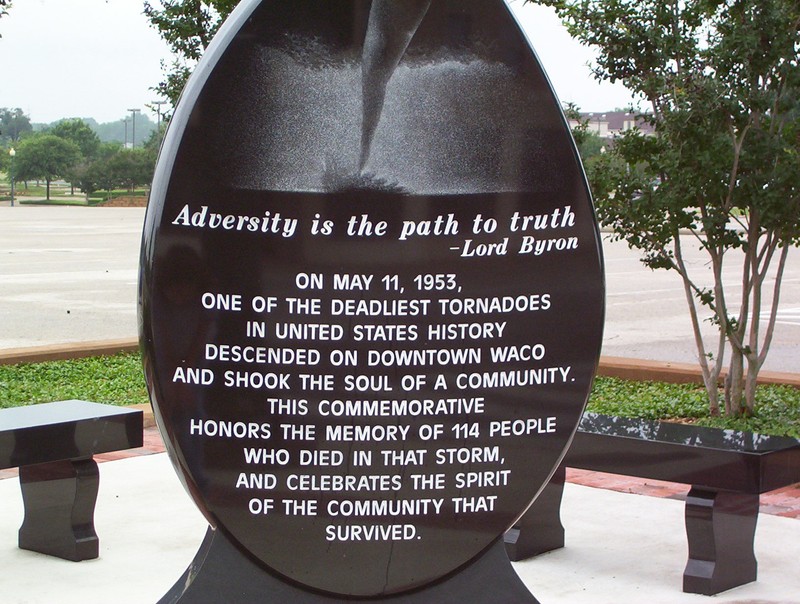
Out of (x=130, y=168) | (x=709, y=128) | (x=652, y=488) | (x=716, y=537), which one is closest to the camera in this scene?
(x=716, y=537)

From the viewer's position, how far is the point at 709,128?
710 centimetres

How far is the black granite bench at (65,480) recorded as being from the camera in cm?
512

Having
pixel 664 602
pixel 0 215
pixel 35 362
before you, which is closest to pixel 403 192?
pixel 664 602

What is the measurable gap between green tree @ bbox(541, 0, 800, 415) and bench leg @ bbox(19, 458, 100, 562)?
12.1ft

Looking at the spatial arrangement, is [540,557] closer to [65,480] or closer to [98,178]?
[65,480]

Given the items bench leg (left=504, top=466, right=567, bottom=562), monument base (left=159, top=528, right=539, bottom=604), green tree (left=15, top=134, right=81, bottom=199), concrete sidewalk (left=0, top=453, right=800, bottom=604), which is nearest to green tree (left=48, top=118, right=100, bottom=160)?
green tree (left=15, top=134, right=81, bottom=199)

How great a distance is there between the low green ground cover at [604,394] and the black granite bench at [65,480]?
301 centimetres

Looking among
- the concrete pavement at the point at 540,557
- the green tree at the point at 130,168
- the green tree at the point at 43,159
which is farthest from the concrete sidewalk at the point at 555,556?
the green tree at the point at 43,159

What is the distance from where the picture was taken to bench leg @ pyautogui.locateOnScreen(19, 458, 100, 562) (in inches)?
204

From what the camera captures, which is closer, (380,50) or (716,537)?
(380,50)

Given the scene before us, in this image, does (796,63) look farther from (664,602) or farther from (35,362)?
(35,362)

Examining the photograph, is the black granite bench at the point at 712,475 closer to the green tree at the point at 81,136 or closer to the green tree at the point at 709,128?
the green tree at the point at 709,128

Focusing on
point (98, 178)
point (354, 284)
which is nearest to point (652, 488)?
point (354, 284)

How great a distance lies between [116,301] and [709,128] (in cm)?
977
